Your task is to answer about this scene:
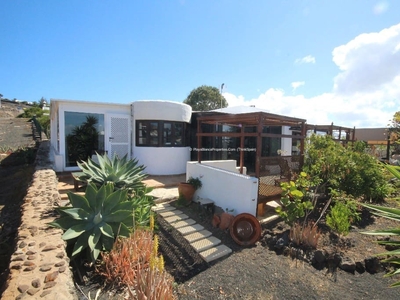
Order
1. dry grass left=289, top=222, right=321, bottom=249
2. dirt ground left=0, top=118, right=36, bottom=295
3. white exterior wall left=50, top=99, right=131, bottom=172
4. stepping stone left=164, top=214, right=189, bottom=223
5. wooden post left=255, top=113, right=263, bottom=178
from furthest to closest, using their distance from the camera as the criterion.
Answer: white exterior wall left=50, top=99, right=131, bottom=172 < stepping stone left=164, top=214, right=189, bottom=223 < wooden post left=255, top=113, right=263, bottom=178 < dry grass left=289, top=222, right=321, bottom=249 < dirt ground left=0, top=118, right=36, bottom=295

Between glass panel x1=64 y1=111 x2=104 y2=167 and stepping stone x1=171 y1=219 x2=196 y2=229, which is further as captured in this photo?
glass panel x1=64 y1=111 x2=104 y2=167

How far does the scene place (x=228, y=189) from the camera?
18.2 ft

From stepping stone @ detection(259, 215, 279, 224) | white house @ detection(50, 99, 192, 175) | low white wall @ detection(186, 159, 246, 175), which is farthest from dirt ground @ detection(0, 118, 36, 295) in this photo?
low white wall @ detection(186, 159, 246, 175)

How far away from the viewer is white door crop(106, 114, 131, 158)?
30.1 ft

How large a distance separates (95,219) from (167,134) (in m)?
7.01

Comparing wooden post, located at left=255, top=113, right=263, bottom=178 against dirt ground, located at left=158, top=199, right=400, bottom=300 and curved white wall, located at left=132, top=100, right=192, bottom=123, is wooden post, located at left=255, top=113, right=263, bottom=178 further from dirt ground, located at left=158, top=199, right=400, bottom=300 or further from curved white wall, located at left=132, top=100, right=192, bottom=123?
curved white wall, located at left=132, top=100, right=192, bottom=123

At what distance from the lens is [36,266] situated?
7.34 ft

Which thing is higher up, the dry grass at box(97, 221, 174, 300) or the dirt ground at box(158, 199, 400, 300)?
the dry grass at box(97, 221, 174, 300)

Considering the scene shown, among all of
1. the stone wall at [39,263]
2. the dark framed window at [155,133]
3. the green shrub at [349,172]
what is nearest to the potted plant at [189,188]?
the green shrub at [349,172]

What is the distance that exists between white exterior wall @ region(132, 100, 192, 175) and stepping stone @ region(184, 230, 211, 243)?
5.36 meters

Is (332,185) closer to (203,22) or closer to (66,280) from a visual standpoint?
(66,280)

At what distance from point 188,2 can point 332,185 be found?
310 inches

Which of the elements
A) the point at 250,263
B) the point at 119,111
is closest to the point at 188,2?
the point at 119,111

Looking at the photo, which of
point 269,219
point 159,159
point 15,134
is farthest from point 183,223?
point 15,134
